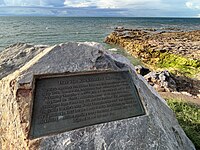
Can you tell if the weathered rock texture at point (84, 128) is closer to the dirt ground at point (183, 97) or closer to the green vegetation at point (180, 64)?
the dirt ground at point (183, 97)

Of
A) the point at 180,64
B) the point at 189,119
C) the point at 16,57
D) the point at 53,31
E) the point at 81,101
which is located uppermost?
the point at 16,57

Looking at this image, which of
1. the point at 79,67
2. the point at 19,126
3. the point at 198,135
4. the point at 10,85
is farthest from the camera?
the point at 198,135

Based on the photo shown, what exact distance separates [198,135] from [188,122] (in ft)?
1.80

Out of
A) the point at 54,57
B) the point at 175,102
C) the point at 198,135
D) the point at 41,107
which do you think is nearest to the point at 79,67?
the point at 54,57

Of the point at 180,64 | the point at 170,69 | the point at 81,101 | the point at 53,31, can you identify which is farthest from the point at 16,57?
the point at 53,31

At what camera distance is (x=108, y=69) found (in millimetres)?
4090

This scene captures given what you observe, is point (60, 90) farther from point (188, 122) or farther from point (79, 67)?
point (188, 122)

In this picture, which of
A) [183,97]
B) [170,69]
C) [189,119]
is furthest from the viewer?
Result: [170,69]

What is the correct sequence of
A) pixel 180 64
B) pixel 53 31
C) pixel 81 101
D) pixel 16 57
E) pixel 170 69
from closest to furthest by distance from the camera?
1. pixel 81 101
2. pixel 16 57
3. pixel 170 69
4. pixel 180 64
5. pixel 53 31

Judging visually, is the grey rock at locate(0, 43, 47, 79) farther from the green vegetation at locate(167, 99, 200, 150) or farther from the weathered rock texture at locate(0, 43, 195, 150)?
the green vegetation at locate(167, 99, 200, 150)

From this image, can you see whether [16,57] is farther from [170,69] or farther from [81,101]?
[170,69]

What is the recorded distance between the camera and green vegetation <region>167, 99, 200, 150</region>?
523 cm

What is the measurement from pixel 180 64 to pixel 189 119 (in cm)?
1151

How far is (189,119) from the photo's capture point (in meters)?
6.00
